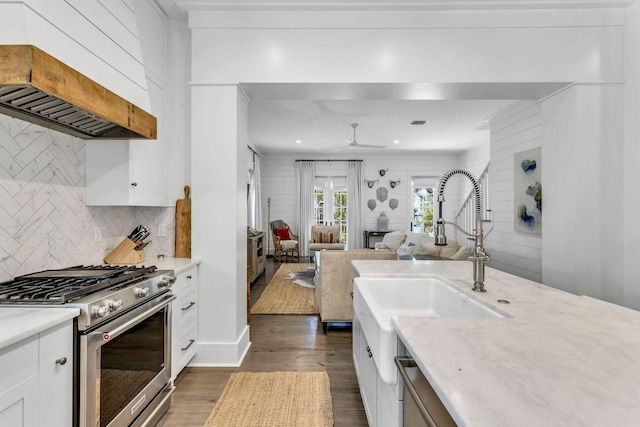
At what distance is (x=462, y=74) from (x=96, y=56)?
2.57 metres

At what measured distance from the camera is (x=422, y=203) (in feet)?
29.0

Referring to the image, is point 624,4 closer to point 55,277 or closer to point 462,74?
point 462,74

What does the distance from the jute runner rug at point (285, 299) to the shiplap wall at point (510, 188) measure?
2752 millimetres

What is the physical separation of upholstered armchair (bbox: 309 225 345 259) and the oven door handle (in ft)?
17.8

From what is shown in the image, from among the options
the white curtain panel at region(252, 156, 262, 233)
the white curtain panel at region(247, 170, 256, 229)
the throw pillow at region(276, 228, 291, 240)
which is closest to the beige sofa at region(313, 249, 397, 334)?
the white curtain panel at region(247, 170, 256, 229)

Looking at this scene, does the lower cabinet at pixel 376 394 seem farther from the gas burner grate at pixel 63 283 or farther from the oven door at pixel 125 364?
the gas burner grate at pixel 63 283

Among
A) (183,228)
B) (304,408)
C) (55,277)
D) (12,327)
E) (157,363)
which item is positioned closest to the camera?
(12,327)

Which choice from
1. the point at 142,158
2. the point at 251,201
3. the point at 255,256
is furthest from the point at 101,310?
the point at 251,201

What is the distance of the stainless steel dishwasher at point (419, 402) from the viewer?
76cm

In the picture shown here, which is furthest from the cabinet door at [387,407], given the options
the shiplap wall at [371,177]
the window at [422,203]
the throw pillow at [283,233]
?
the window at [422,203]

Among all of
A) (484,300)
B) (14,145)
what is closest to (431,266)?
(484,300)

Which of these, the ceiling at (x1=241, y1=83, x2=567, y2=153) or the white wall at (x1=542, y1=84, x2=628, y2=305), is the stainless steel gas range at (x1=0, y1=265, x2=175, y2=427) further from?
the white wall at (x1=542, y1=84, x2=628, y2=305)

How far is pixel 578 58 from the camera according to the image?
2607 mm

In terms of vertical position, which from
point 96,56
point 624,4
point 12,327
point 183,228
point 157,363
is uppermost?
point 624,4
